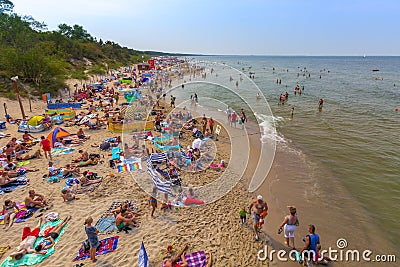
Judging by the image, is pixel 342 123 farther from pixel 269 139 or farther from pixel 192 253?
pixel 192 253

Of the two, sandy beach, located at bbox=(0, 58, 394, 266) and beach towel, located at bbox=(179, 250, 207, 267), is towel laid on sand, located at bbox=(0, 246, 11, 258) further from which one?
beach towel, located at bbox=(179, 250, 207, 267)

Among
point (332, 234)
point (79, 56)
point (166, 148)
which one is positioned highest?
point (79, 56)

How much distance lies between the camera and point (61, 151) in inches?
428

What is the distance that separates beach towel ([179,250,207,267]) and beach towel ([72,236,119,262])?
5.85ft

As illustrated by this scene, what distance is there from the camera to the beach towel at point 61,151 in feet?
35.0

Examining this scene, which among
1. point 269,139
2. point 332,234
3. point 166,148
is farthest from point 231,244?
point 269,139

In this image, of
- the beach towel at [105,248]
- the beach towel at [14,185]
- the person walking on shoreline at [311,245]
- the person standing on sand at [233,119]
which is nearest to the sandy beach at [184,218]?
the beach towel at [105,248]

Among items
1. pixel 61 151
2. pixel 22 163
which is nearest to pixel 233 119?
pixel 61 151

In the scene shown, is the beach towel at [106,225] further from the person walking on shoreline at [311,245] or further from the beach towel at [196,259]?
the person walking on shoreline at [311,245]

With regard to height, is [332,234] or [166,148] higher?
[166,148]

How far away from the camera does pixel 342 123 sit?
17.9 m

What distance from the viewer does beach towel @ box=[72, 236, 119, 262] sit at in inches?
200

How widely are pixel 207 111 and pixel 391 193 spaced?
1442cm

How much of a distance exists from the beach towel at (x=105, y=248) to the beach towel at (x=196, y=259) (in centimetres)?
178
